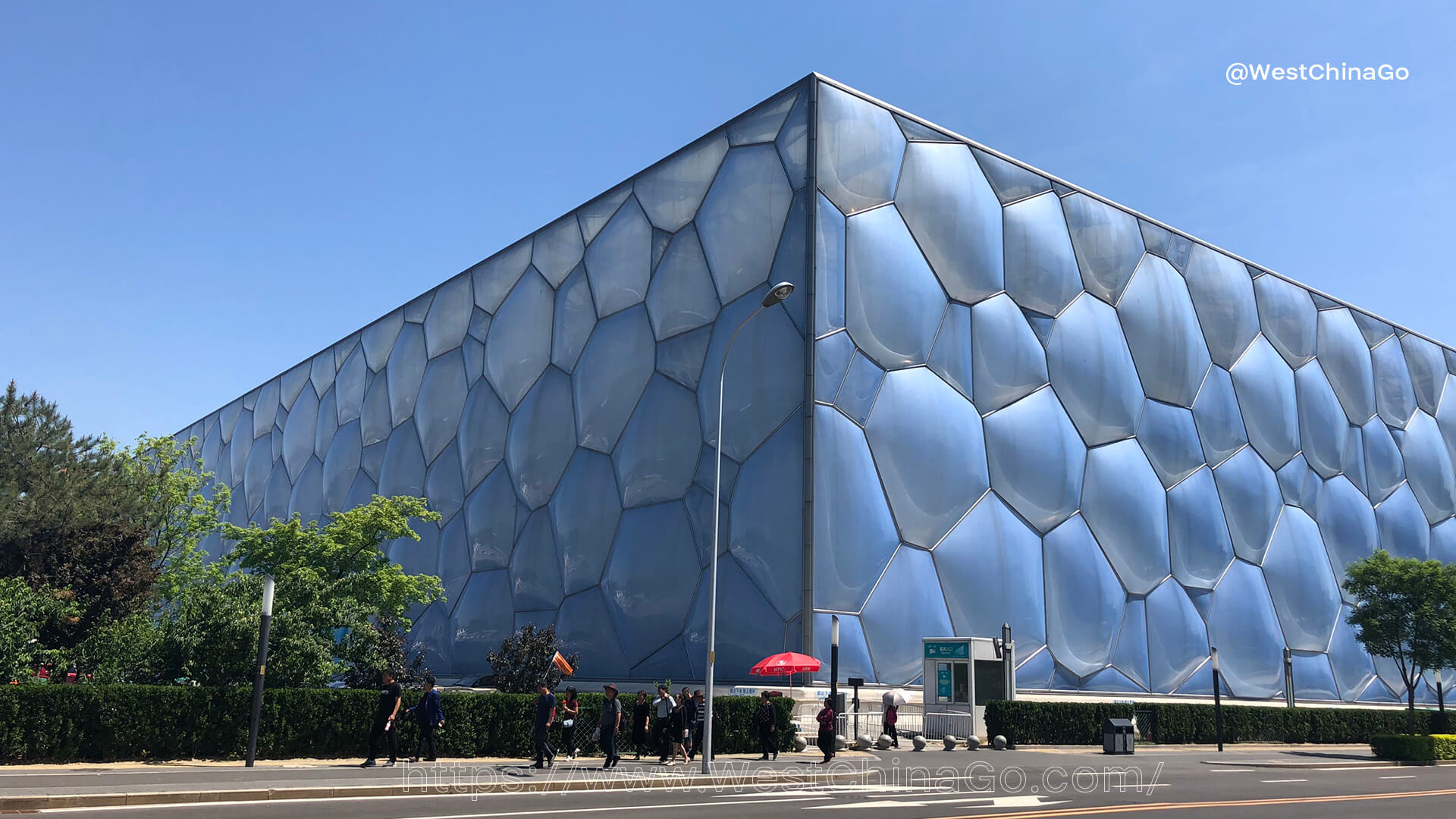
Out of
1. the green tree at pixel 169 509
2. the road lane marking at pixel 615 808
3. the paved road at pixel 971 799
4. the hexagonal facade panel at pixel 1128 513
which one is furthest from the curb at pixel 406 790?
the green tree at pixel 169 509

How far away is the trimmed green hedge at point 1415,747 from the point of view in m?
27.0

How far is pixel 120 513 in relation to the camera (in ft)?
106

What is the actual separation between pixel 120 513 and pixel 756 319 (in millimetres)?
19740

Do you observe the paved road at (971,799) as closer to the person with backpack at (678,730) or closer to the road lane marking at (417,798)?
the road lane marking at (417,798)

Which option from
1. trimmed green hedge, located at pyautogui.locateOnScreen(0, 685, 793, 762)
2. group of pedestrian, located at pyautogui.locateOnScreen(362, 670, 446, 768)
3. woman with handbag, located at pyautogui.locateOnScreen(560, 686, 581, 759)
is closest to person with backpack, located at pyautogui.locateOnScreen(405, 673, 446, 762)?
group of pedestrian, located at pyautogui.locateOnScreen(362, 670, 446, 768)

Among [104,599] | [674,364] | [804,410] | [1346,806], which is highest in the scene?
[674,364]

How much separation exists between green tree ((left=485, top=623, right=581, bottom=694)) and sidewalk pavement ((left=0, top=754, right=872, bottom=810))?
9.12 metres

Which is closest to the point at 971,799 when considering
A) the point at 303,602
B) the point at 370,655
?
the point at 303,602

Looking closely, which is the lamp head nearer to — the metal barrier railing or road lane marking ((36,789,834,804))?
road lane marking ((36,789,834,804))

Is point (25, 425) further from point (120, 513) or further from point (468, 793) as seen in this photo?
point (468, 793)

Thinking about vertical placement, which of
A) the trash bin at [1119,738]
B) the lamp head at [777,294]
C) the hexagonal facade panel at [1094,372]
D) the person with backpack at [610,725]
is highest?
the hexagonal facade panel at [1094,372]

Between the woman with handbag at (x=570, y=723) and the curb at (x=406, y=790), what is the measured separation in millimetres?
3431

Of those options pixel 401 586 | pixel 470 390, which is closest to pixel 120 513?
pixel 401 586

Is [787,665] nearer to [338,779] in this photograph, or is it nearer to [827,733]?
[827,733]
